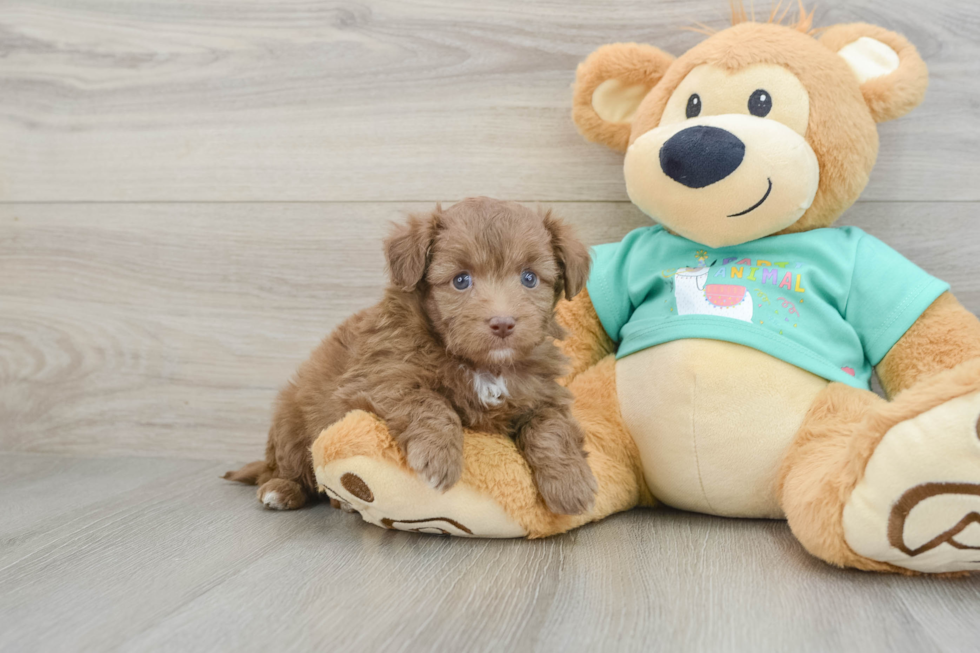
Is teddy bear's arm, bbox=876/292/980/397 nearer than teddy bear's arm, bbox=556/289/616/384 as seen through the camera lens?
Yes

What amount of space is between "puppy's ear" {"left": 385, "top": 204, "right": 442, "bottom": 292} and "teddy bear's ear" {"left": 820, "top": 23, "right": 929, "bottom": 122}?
3.00 ft

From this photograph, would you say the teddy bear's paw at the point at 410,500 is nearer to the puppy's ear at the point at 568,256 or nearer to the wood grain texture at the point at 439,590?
the wood grain texture at the point at 439,590

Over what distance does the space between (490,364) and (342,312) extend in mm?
759

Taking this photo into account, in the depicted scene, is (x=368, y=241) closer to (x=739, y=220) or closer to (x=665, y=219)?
(x=665, y=219)

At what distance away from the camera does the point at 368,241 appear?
6.06 ft

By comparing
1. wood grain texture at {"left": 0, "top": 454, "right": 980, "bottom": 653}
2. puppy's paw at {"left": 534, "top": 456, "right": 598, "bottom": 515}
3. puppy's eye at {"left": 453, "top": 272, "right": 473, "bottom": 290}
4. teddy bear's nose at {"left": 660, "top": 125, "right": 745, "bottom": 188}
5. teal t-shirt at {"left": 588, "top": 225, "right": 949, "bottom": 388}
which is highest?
teddy bear's nose at {"left": 660, "top": 125, "right": 745, "bottom": 188}

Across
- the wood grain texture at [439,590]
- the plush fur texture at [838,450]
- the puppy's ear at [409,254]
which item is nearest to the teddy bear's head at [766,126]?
the plush fur texture at [838,450]

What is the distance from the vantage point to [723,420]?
1.30 metres

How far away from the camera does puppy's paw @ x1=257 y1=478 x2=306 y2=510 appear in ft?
4.89

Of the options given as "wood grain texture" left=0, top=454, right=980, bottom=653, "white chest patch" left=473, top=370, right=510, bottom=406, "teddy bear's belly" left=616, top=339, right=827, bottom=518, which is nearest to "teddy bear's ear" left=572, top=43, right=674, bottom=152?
"teddy bear's belly" left=616, top=339, right=827, bottom=518

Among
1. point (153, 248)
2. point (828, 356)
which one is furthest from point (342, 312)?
point (828, 356)

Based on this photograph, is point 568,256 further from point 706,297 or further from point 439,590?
point 439,590

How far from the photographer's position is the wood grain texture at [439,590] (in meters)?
0.89

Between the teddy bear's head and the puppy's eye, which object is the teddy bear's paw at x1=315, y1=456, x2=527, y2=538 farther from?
the teddy bear's head
